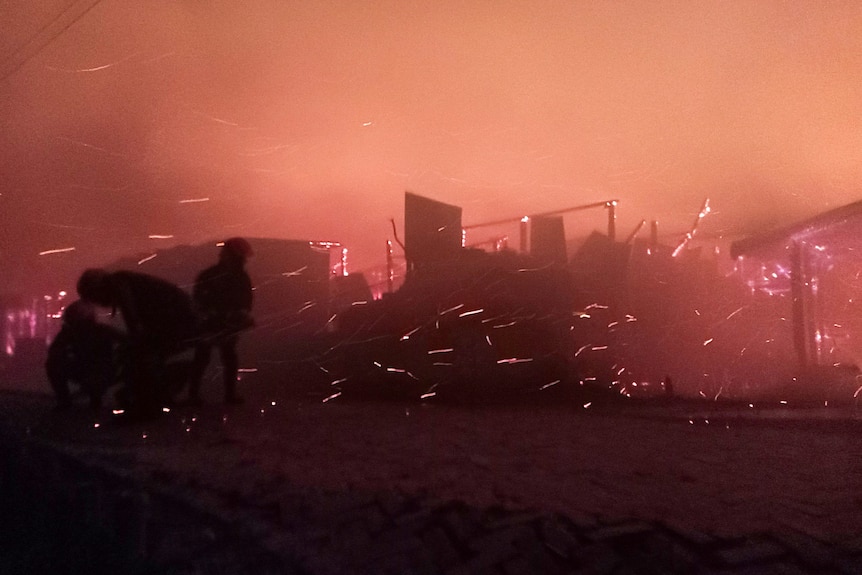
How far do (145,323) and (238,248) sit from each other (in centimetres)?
76

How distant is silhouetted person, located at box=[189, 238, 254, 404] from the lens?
12.8ft

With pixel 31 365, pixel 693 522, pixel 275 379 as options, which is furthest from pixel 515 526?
pixel 31 365

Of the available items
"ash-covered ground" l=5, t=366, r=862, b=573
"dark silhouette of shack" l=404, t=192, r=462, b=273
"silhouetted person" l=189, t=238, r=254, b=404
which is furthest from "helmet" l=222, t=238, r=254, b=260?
"dark silhouette of shack" l=404, t=192, r=462, b=273

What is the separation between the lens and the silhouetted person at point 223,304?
3910 mm

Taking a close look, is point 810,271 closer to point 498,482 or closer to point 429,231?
point 429,231

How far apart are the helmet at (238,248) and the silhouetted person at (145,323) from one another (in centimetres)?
41

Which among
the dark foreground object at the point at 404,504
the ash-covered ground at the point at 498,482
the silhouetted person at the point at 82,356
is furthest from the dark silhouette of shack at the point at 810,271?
the silhouetted person at the point at 82,356

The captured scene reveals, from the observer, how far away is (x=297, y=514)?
1.98m

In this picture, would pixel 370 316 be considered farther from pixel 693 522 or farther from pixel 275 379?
pixel 693 522

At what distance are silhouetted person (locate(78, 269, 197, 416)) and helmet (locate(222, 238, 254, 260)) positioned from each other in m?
0.41

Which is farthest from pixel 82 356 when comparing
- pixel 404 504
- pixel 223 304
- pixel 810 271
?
pixel 810 271

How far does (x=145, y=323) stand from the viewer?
12.5 ft

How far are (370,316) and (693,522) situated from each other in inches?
142

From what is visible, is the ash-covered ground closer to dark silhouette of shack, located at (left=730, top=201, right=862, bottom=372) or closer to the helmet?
the helmet
